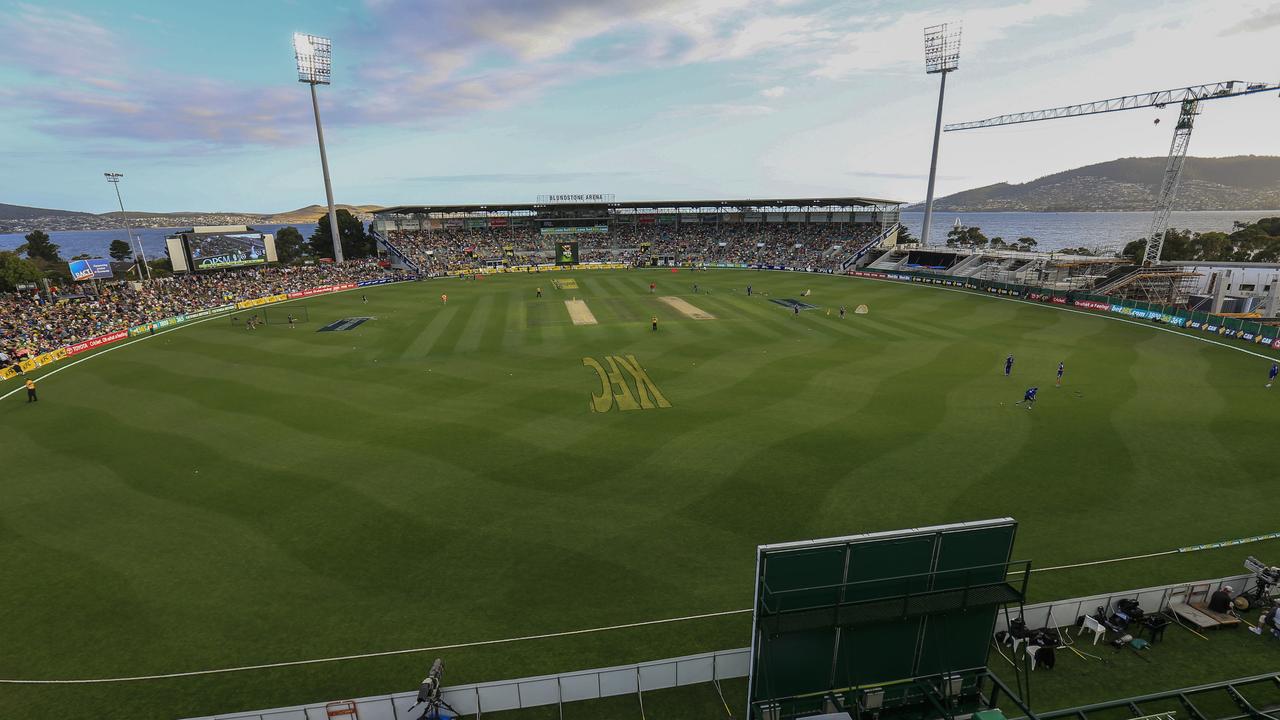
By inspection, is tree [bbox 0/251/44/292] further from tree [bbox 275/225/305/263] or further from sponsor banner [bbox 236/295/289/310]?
tree [bbox 275/225/305/263]

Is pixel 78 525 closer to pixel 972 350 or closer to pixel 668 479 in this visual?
pixel 668 479

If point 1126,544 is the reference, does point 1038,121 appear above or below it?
above

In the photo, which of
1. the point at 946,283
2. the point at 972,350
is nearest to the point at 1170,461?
the point at 972,350

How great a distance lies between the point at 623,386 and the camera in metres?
32.0

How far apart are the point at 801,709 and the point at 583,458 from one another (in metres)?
13.9

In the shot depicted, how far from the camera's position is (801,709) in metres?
10.3

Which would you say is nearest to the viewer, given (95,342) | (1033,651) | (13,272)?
(1033,651)

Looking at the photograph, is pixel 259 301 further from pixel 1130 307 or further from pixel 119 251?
pixel 119 251

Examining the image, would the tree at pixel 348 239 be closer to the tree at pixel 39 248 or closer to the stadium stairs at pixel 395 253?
the stadium stairs at pixel 395 253

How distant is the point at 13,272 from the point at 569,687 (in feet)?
279

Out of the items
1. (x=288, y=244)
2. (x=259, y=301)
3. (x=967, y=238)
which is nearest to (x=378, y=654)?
(x=259, y=301)

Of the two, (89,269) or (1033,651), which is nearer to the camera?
(1033,651)

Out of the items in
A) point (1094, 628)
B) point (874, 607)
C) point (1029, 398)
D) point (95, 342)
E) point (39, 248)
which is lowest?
point (1094, 628)

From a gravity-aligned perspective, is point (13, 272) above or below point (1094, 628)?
above
